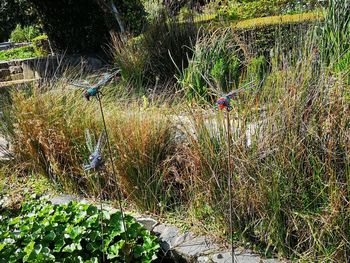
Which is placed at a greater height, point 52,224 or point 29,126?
point 29,126

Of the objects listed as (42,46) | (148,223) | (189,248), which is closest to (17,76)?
(42,46)

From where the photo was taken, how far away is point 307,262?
1994 mm

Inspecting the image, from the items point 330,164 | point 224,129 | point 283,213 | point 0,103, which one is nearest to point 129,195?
point 224,129

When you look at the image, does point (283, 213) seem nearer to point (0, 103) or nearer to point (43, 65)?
point (0, 103)

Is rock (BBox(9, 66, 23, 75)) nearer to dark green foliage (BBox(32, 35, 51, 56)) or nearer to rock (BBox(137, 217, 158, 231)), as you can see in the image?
dark green foliage (BBox(32, 35, 51, 56))

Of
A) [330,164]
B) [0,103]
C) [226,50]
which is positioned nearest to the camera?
[330,164]

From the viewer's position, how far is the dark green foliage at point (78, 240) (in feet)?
7.21

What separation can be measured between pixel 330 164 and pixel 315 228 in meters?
0.30

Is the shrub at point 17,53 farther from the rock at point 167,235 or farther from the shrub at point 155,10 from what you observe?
the rock at point 167,235

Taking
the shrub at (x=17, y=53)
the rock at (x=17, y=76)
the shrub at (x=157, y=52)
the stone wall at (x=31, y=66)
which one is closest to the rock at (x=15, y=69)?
the stone wall at (x=31, y=66)

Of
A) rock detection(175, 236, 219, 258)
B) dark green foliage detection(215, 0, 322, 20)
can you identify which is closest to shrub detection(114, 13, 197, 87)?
dark green foliage detection(215, 0, 322, 20)

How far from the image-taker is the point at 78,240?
224cm

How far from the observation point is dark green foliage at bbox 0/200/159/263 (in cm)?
220

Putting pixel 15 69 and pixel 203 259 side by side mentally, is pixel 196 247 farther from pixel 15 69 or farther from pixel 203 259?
pixel 15 69
